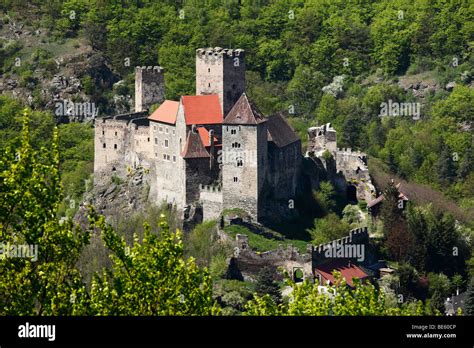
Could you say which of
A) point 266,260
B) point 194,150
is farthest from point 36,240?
point 194,150

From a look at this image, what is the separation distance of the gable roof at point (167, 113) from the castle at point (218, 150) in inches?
1.9

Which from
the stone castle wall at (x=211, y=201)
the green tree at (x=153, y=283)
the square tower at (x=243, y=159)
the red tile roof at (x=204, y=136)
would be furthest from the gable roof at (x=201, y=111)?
the green tree at (x=153, y=283)

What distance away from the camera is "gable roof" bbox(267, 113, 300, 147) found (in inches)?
2714

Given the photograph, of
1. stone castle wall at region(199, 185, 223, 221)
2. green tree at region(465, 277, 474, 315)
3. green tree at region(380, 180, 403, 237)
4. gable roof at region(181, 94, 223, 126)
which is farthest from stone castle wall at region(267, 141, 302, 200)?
green tree at region(465, 277, 474, 315)

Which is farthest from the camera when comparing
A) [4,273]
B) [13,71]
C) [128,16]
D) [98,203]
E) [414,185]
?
[128,16]

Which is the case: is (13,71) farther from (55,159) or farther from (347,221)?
(55,159)

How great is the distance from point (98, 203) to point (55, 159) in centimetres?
4321

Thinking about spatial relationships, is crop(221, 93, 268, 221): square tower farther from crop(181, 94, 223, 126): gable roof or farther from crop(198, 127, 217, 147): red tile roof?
crop(181, 94, 223, 126): gable roof

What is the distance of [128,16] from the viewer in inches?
4820

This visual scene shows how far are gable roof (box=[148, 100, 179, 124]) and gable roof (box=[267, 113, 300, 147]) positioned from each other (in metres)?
4.51

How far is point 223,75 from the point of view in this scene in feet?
230

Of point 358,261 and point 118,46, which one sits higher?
point 118,46

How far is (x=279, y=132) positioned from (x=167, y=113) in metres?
5.51
